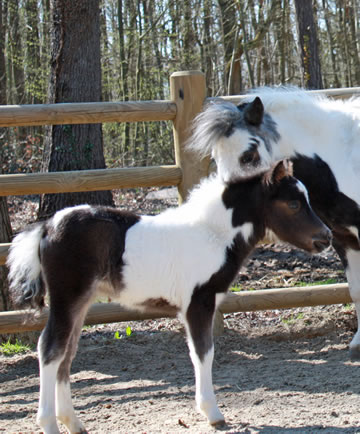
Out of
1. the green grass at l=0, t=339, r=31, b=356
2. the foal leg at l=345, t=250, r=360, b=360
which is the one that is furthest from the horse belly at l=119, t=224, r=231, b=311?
the green grass at l=0, t=339, r=31, b=356

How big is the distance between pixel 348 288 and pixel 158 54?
1225cm

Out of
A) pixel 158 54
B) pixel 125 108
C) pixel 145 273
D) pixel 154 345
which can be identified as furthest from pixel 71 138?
pixel 158 54

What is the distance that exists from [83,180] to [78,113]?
0.53m

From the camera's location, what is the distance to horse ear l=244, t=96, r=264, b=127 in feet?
11.8

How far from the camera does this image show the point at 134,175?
4535mm

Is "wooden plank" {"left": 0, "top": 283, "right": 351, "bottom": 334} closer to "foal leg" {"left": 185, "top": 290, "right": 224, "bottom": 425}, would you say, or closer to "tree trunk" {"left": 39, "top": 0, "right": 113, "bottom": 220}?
"foal leg" {"left": 185, "top": 290, "right": 224, "bottom": 425}

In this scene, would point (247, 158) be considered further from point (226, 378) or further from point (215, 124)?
point (226, 378)

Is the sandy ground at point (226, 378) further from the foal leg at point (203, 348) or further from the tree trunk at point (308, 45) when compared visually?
the tree trunk at point (308, 45)

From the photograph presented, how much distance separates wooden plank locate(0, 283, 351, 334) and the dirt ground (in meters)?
0.32

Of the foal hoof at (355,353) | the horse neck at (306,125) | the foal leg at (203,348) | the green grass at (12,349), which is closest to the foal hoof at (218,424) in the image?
the foal leg at (203,348)

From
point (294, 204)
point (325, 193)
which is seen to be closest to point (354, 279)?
point (325, 193)

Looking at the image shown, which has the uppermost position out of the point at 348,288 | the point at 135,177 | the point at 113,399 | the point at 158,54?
the point at 158,54

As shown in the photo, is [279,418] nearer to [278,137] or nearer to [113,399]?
[113,399]

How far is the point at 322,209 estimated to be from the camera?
13.8 ft
